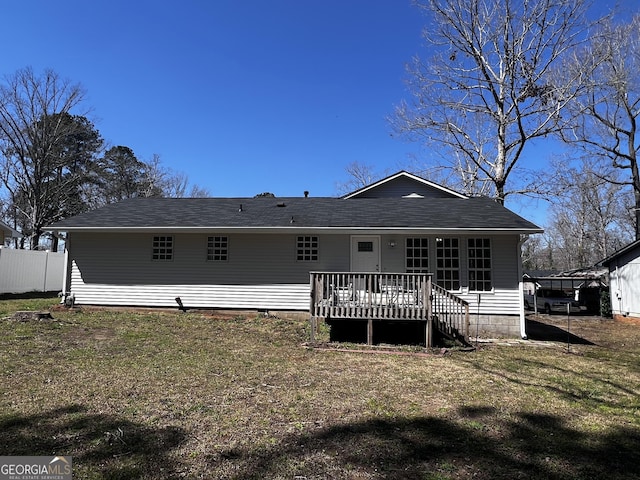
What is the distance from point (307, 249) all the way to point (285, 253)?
72 centimetres

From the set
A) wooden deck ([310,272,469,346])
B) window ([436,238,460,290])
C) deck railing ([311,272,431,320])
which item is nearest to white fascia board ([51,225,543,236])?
window ([436,238,460,290])

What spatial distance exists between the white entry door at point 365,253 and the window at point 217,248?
4141 millimetres

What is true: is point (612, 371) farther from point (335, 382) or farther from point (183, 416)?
point (183, 416)

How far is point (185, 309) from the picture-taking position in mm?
12711

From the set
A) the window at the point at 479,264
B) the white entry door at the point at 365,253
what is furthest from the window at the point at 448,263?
the white entry door at the point at 365,253

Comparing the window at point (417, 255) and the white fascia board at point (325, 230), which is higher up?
the white fascia board at point (325, 230)

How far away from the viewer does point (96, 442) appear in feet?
12.0

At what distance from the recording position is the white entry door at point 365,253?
12.1 meters

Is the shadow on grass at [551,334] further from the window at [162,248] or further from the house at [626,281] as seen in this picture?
the window at [162,248]

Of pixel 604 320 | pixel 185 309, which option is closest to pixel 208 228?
pixel 185 309

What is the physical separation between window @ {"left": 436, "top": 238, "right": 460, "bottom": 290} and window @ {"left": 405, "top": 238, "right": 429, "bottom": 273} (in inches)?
13.6

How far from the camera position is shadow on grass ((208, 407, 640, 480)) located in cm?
329

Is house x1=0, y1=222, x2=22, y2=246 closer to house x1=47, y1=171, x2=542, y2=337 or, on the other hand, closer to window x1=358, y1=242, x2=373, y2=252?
house x1=47, y1=171, x2=542, y2=337

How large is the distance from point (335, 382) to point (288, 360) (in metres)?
1.60
